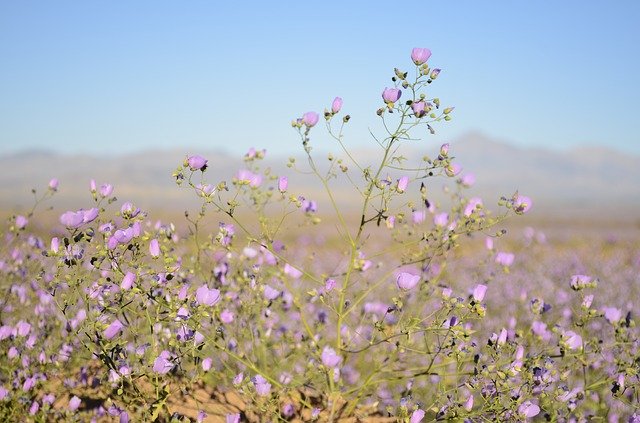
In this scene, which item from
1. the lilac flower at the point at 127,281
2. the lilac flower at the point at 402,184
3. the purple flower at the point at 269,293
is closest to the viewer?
the lilac flower at the point at 127,281

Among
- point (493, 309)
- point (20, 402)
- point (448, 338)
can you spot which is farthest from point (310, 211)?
point (493, 309)

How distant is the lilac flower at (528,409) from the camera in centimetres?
304

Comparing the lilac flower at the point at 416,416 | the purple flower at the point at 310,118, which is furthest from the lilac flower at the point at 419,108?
the lilac flower at the point at 416,416

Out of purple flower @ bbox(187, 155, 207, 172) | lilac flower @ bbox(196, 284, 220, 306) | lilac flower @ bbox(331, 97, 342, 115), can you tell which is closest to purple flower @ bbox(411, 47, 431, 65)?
lilac flower @ bbox(331, 97, 342, 115)

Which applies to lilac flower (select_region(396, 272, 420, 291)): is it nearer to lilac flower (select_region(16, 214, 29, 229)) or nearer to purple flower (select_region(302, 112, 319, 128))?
purple flower (select_region(302, 112, 319, 128))

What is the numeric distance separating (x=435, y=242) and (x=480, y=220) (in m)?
0.60

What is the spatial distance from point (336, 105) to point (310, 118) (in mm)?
161

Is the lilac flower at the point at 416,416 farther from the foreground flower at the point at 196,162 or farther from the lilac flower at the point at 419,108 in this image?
the foreground flower at the point at 196,162

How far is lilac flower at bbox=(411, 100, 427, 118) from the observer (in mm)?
3021

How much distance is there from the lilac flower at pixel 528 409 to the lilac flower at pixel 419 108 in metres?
1.55

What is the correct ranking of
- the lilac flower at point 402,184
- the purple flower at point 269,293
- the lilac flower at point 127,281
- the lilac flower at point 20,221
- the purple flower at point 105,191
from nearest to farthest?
the lilac flower at point 127,281, the lilac flower at point 402,184, the purple flower at point 105,191, the purple flower at point 269,293, the lilac flower at point 20,221

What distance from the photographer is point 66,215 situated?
298cm

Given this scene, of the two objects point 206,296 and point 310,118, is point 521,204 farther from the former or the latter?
point 206,296

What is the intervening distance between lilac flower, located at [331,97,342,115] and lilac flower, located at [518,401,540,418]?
1795 millimetres
